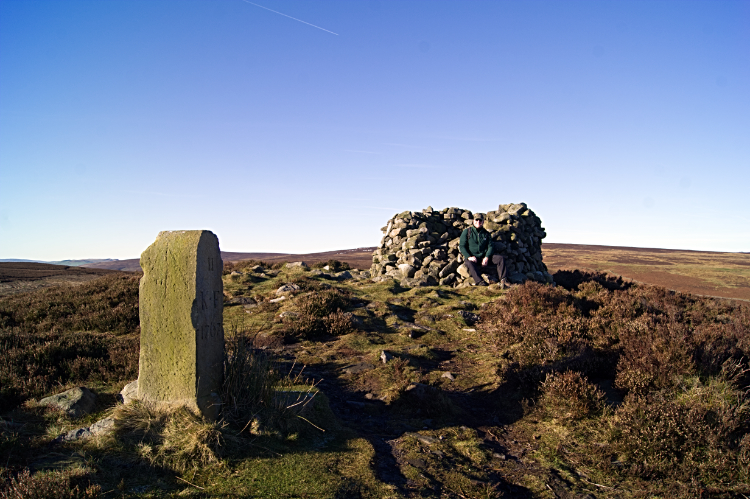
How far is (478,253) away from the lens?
15.3 m

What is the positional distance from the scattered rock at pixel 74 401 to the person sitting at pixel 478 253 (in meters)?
11.7

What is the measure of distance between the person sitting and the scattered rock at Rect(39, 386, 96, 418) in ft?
38.4

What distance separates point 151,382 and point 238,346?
3.36 ft

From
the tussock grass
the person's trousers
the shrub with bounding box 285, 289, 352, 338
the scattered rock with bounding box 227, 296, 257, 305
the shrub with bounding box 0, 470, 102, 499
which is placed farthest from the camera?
the person's trousers

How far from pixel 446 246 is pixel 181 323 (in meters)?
13.1

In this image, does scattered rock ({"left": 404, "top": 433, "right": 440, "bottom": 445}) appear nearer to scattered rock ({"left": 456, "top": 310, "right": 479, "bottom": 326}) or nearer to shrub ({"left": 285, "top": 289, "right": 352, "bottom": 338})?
shrub ({"left": 285, "top": 289, "right": 352, "bottom": 338})

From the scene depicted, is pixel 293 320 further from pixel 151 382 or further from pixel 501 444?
pixel 501 444

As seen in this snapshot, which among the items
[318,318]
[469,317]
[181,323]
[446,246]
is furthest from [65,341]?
[446,246]

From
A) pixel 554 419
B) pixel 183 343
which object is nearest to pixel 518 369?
pixel 554 419

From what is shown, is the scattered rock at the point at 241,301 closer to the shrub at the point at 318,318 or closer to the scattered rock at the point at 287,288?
the scattered rock at the point at 287,288

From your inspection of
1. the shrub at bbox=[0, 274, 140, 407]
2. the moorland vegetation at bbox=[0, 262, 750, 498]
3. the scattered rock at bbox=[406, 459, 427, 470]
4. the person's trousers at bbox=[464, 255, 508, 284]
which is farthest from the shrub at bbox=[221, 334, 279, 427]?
the person's trousers at bbox=[464, 255, 508, 284]

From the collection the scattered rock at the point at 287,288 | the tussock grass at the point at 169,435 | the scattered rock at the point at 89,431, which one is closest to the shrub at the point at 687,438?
the tussock grass at the point at 169,435

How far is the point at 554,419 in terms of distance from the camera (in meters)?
5.78

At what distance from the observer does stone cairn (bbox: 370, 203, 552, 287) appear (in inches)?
630
